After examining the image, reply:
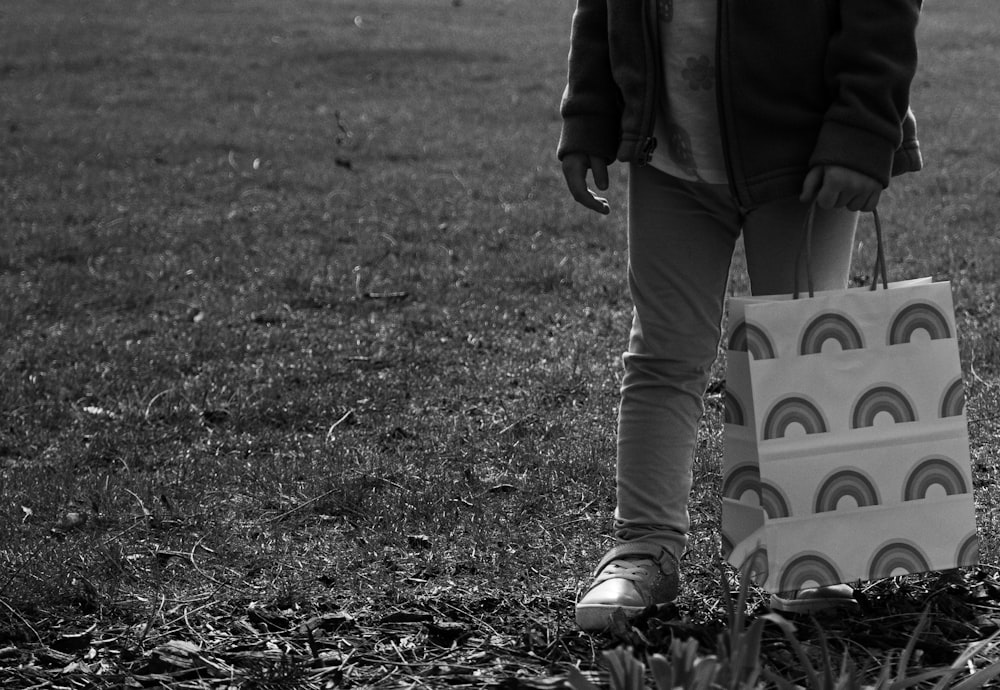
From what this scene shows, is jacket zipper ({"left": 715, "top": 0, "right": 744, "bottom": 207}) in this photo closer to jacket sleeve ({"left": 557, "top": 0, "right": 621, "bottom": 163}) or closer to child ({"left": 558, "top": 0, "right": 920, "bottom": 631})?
child ({"left": 558, "top": 0, "right": 920, "bottom": 631})

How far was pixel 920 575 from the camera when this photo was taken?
2.62m

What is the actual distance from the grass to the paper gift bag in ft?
0.58

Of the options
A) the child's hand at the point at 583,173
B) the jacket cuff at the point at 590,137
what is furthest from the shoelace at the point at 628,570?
the jacket cuff at the point at 590,137

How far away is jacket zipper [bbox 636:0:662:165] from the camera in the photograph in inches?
95.0

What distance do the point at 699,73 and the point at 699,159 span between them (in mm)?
178

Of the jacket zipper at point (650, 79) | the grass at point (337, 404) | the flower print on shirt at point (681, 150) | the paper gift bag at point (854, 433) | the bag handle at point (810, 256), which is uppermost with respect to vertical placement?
the jacket zipper at point (650, 79)

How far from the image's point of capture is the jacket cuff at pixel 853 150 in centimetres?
223

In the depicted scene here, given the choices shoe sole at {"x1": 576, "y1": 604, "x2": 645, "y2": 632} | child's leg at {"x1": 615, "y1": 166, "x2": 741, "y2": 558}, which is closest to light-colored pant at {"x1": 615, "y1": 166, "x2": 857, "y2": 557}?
child's leg at {"x1": 615, "y1": 166, "x2": 741, "y2": 558}

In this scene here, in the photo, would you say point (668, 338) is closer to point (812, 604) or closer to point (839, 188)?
point (839, 188)

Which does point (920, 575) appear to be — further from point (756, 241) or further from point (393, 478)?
point (393, 478)

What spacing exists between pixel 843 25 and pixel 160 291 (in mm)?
4380

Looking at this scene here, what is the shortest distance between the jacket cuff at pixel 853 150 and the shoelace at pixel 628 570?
91cm

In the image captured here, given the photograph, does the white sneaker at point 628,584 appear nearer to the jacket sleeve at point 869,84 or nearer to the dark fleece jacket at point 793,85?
the dark fleece jacket at point 793,85

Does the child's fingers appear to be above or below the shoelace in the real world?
above
